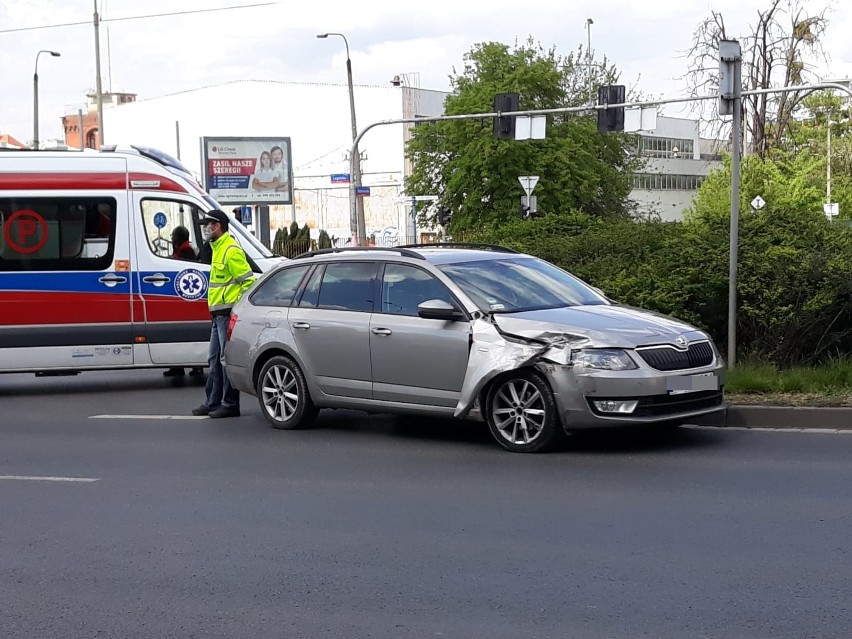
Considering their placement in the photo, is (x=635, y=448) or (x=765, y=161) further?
(x=765, y=161)

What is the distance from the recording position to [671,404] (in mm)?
9719

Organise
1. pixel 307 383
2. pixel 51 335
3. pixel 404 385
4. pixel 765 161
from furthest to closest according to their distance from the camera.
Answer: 1. pixel 765 161
2. pixel 51 335
3. pixel 307 383
4. pixel 404 385

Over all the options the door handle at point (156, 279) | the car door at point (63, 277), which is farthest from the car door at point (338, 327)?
the car door at point (63, 277)

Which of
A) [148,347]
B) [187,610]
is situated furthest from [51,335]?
[187,610]

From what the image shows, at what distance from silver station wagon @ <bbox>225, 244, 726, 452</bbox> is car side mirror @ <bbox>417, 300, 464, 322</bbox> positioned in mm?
13

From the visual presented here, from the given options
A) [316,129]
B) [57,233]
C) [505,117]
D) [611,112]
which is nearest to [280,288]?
[57,233]

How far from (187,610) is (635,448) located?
4894 mm

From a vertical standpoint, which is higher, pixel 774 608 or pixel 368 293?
pixel 368 293

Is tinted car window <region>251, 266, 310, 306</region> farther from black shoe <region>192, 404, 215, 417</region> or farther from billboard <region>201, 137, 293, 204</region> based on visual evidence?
billboard <region>201, 137, 293, 204</region>

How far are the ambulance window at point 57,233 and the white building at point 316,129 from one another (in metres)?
62.5

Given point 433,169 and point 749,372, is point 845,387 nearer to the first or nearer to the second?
point 749,372

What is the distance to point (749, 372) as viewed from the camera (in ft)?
39.9

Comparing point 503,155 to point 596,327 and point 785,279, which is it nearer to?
point 785,279

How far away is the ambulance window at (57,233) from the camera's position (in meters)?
15.4
